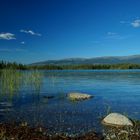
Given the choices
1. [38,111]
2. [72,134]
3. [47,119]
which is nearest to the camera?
[72,134]

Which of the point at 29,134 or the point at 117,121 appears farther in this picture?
the point at 117,121

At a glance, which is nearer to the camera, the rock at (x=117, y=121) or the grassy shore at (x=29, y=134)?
the grassy shore at (x=29, y=134)

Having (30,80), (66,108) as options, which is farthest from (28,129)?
(30,80)

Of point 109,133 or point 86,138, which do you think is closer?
point 86,138

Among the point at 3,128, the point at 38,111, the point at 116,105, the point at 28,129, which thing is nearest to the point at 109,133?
the point at 28,129

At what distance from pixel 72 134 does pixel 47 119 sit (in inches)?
113

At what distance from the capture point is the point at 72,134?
12.0 metres

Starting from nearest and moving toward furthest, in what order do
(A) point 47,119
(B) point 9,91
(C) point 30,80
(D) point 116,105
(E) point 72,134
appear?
(E) point 72,134
(A) point 47,119
(D) point 116,105
(B) point 9,91
(C) point 30,80

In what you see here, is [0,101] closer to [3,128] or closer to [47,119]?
[47,119]

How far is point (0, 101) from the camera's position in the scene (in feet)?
67.8

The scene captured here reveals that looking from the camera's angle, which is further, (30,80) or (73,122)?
(30,80)

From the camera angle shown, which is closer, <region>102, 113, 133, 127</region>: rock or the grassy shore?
the grassy shore

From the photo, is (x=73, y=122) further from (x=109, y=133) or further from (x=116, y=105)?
(x=116, y=105)

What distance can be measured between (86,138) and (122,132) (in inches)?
73.5
